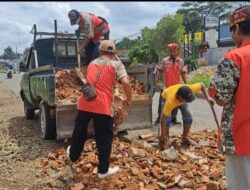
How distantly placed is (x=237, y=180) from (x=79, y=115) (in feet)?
8.41

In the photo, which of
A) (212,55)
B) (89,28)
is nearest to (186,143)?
(89,28)

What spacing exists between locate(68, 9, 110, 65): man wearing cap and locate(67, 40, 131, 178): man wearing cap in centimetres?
234

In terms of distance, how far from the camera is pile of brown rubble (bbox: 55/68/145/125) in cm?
666

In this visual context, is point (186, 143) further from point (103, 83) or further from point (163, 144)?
point (103, 83)

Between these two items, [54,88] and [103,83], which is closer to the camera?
[103,83]

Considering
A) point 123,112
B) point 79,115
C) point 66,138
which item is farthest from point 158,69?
point 79,115

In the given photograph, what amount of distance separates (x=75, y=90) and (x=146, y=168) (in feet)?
7.42

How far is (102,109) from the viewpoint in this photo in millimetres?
5105

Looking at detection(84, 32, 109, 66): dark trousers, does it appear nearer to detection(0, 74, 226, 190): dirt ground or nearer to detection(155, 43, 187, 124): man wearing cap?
detection(155, 43, 187, 124): man wearing cap

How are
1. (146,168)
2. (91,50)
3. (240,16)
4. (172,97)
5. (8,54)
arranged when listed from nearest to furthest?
(240,16), (146,168), (172,97), (91,50), (8,54)

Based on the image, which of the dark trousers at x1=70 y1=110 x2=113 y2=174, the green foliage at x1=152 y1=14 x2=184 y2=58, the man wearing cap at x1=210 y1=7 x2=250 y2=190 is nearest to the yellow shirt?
the dark trousers at x1=70 y1=110 x2=113 y2=174

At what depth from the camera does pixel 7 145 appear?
737 centimetres

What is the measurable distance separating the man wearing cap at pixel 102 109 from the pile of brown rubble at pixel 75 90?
1.26m

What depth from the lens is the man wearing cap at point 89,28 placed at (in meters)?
7.57
